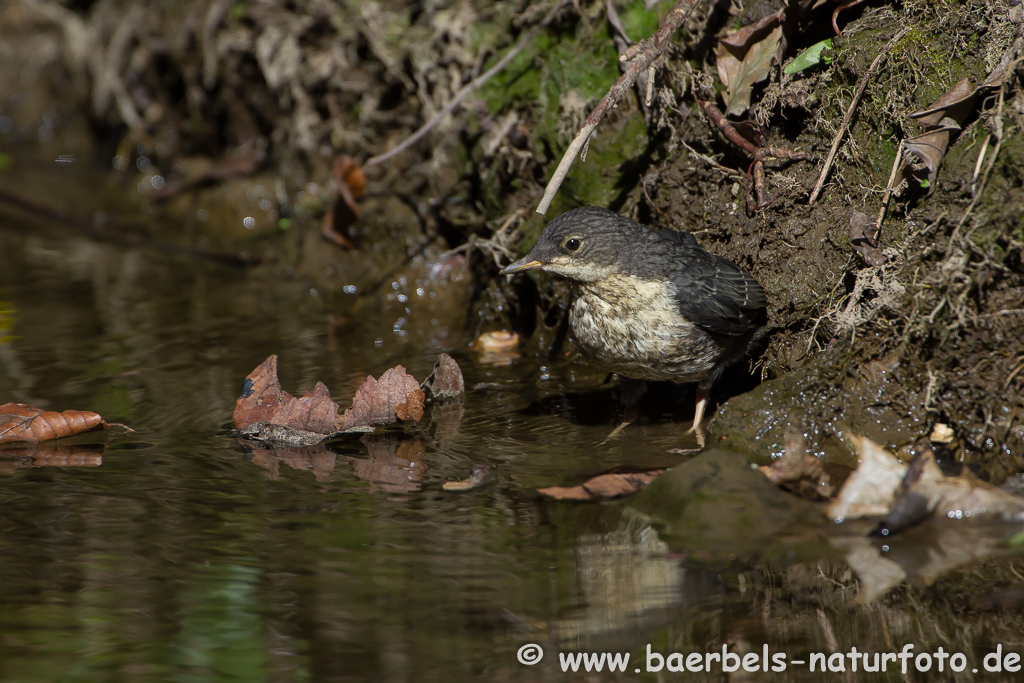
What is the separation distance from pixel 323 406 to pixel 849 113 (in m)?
3.29

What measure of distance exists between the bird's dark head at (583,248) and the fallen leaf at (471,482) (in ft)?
3.76

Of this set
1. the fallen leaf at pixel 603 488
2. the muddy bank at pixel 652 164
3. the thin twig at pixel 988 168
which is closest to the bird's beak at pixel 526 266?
the muddy bank at pixel 652 164

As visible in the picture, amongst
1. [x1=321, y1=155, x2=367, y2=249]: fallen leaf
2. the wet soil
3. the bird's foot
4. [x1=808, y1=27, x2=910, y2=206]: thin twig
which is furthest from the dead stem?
[x1=321, y1=155, x2=367, y2=249]: fallen leaf

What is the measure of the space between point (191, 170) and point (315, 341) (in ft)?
12.3

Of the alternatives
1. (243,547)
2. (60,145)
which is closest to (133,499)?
(243,547)

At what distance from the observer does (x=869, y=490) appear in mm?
3824

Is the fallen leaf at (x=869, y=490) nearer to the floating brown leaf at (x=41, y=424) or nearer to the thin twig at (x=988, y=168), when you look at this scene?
the thin twig at (x=988, y=168)

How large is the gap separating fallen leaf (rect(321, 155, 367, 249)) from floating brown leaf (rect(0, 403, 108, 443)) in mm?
3078

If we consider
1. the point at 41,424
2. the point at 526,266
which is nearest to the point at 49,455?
the point at 41,424

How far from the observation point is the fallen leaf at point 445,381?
5.48m

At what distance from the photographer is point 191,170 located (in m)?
9.31

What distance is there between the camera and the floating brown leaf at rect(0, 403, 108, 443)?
4.77 meters

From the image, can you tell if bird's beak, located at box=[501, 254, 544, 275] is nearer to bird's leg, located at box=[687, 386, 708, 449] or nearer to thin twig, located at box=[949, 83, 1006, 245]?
bird's leg, located at box=[687, 386, 708, 449]

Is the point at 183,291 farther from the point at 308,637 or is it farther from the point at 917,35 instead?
the point at 917,35
